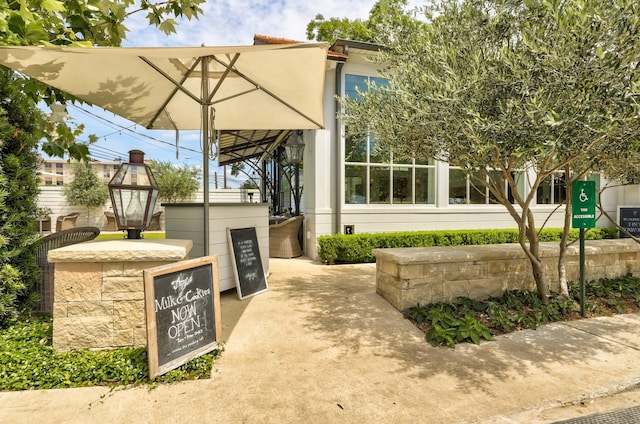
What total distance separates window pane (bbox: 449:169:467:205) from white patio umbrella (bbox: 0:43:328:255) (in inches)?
192

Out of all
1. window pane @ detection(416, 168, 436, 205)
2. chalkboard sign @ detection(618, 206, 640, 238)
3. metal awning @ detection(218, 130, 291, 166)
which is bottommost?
chalkboard sign @ detection(618, 206, 640, 238)

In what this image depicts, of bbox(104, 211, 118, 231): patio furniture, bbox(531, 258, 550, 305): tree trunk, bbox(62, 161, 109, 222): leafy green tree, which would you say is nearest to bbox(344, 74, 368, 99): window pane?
bbox(531, 258, 550, 305): tree trunk

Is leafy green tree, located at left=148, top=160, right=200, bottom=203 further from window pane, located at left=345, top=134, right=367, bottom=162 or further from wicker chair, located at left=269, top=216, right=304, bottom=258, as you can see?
window pane, located at left=345, top=134, right=367, bottom=162

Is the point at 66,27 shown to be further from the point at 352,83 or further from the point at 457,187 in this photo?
the point at 457,187

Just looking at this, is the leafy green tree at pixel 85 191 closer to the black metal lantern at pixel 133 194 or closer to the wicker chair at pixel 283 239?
the wicker chair at pixel 283 239

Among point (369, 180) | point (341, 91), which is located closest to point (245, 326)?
point (369, 180)

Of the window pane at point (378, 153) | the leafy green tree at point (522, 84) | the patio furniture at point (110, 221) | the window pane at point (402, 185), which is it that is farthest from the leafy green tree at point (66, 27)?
the patio furniture at point (110, 221)

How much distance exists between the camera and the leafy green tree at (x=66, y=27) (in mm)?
2230

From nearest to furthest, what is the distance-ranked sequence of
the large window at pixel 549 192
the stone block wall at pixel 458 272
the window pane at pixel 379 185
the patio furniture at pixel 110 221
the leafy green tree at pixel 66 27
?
the leafy green tree at pixel 66 27
the stone block wall at pixel 458 272
the window pane at pixel 379 185
the large window at pixel 549 192
the patio furniture at pixel 110 221

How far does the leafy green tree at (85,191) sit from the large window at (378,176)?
12.1m

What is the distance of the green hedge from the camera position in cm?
630

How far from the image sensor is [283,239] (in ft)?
23.2

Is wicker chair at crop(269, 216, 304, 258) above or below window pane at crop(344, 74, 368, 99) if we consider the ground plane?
below

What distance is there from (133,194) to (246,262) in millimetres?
1775
